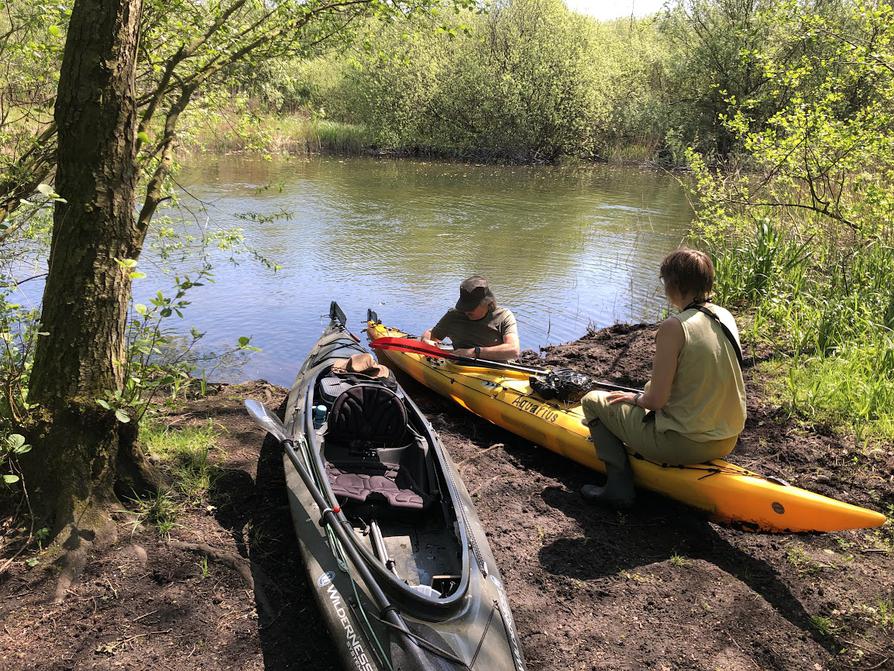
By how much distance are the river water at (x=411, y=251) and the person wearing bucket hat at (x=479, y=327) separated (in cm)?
183

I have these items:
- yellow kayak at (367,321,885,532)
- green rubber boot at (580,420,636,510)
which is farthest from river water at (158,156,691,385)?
green rubber boot at (580,420,636,510)

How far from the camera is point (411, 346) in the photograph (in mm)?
5824

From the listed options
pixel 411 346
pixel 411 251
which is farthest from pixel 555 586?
pixel 411 251

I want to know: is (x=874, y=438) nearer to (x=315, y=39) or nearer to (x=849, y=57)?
(x=849, y=57)

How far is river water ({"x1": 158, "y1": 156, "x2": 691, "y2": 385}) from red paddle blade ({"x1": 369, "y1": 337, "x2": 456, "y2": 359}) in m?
1.07

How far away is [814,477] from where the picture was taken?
13.1 ft

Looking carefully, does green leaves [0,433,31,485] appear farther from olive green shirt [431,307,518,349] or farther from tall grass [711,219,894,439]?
tall grass [711,219,894,439]

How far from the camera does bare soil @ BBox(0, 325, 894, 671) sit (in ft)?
8.19

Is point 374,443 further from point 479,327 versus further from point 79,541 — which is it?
point 479,327

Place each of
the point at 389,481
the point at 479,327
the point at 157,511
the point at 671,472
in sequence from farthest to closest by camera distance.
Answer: the point at 479,327, the point at 671,472, the point at 389,481, the point at 157,511

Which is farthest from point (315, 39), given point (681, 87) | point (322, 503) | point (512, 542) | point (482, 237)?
point (681, 87)

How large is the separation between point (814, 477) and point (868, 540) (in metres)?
0.62

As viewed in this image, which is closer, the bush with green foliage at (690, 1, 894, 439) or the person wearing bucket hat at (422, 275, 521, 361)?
the bush with green foliage at (690, 1, 894, 439)

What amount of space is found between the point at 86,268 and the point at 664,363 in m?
2.93
